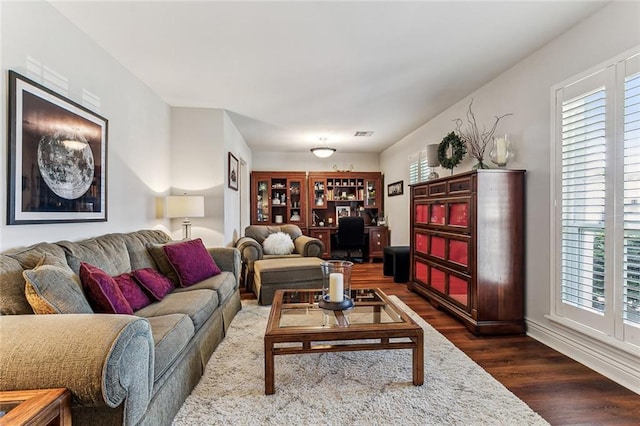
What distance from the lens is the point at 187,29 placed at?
2219mm

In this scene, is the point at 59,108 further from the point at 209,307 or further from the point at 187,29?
the point at 209,307

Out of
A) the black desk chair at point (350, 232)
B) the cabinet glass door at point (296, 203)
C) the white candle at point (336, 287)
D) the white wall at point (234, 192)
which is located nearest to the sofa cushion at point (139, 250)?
the white wall at point (234, 192)

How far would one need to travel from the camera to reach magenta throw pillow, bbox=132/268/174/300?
215 centimetres

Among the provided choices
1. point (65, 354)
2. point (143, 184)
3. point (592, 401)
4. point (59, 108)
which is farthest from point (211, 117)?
point (592, 401)

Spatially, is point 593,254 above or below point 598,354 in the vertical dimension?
above

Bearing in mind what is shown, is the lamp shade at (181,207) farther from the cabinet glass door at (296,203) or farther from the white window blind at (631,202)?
the white window blind at (631,202)

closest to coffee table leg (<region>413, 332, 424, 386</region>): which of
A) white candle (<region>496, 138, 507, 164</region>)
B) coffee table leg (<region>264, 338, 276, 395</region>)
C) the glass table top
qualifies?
the glass table top

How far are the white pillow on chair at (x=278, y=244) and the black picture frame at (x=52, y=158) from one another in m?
2.19

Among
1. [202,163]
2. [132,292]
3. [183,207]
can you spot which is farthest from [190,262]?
[202,163]

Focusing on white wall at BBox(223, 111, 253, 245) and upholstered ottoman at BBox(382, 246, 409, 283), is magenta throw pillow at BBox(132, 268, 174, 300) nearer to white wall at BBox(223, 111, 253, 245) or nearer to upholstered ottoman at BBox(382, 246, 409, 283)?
white wall at BBox(223, 111, 253, 245)

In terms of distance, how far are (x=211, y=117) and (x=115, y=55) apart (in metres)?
1.40

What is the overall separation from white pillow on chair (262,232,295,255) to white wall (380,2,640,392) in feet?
9.43

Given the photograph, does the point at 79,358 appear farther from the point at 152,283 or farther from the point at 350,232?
the point at 350,232

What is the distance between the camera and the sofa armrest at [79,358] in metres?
1.03
